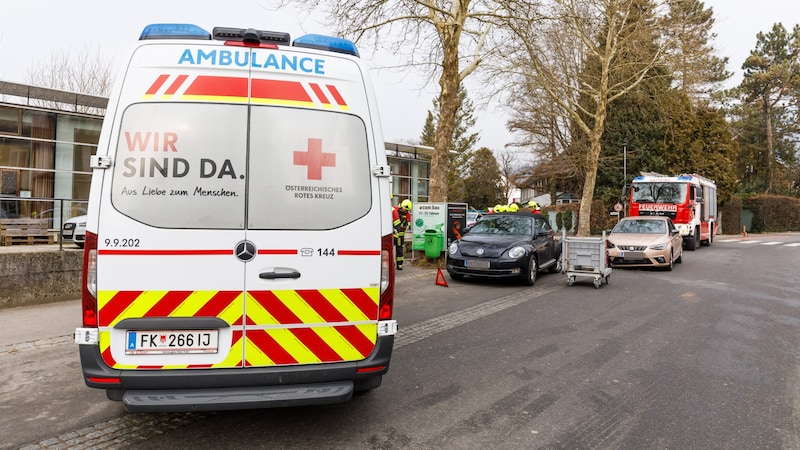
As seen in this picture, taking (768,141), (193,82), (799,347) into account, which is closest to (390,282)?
(193,82)

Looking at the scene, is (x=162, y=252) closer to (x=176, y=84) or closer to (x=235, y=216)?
(x=235, y=216)

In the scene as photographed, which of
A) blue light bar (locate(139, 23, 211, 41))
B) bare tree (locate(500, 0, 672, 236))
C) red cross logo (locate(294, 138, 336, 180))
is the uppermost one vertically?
bare tree (locate(500, 0, 672, 236))

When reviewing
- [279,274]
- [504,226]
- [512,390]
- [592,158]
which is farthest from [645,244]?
[279,274]

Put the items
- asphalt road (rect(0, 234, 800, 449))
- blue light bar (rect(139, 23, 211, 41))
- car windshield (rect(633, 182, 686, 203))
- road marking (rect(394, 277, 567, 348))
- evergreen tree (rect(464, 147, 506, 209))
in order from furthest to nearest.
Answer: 1. evergreen tree (rect(464, 147, 506, 209))
2. car windshield (rect(633, 182, 686, 203))
3. road marking (rect(394, 277, 567, 348))
4. asphalt road (rect(0, 234, 800, 449))
5. blue light bar (rect(139, 23, 211, 41))

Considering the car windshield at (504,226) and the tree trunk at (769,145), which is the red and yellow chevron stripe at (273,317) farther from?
the tree trunk at (769,145)

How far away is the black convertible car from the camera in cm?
1027

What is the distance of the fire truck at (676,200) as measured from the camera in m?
19.4

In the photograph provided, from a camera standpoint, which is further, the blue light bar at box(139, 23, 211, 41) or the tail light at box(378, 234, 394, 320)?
the tail light at box(378, 234, 394, 320)

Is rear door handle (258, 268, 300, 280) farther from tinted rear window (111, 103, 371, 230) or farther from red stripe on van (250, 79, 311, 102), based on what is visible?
red stripe on van (250, 79, 311, 102)

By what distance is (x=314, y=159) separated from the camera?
3.22 metres

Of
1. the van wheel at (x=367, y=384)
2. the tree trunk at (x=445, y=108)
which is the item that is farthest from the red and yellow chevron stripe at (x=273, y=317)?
the tree trunk at (x=445, y=108)

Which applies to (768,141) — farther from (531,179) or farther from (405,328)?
(405,328)

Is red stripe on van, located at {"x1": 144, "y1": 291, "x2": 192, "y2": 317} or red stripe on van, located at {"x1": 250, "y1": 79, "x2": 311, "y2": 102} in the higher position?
red stripe on van, located at {"x1": 250, "y1": 79, "x2": 311, "y2": 102}

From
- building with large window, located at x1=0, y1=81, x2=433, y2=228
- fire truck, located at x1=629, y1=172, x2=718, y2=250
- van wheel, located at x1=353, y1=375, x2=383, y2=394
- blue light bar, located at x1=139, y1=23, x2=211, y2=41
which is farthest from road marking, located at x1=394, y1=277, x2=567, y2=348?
building with large window, located at x1=0, y1=81, x2=433, y2=228
